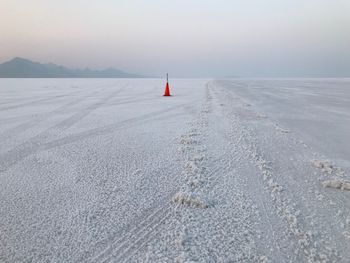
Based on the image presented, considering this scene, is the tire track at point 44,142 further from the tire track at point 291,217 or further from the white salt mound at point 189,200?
the tire track at point 291,217

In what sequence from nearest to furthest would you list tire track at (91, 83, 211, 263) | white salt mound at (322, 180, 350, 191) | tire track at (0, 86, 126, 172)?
tire track at (91, 83, 211, 263), white salt mound at (322, 180, 350, 191), tire track at (0, 86, 126, 172)

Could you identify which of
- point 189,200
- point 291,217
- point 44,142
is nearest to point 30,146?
point 44,142

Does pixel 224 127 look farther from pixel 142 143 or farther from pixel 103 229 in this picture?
pixel 103 229

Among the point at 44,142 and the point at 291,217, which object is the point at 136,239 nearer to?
the point at 291,217

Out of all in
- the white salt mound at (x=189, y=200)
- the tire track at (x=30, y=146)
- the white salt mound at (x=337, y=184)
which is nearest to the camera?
the white salt mound at (x=189, y=200)

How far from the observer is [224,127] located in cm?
655

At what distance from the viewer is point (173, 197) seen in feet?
9.84

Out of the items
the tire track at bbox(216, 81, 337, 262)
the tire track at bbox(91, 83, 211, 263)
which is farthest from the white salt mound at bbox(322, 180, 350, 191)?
the tire track at bbox(91, 83, 211, 263)

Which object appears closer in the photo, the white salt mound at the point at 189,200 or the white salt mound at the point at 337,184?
the white salt mound at the point at 189,200

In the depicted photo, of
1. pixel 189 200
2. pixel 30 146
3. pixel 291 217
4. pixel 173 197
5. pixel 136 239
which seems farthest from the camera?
pixel 30 146

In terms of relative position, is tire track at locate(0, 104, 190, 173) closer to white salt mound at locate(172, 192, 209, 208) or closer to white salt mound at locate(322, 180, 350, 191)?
white salt mound at locate(172, 192, 209, 208)

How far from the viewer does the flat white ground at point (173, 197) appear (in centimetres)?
217

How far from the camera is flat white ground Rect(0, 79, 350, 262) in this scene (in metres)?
2.17

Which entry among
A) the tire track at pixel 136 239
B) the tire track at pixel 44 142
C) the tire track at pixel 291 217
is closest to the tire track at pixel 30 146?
the tire track at pixel 44 142
